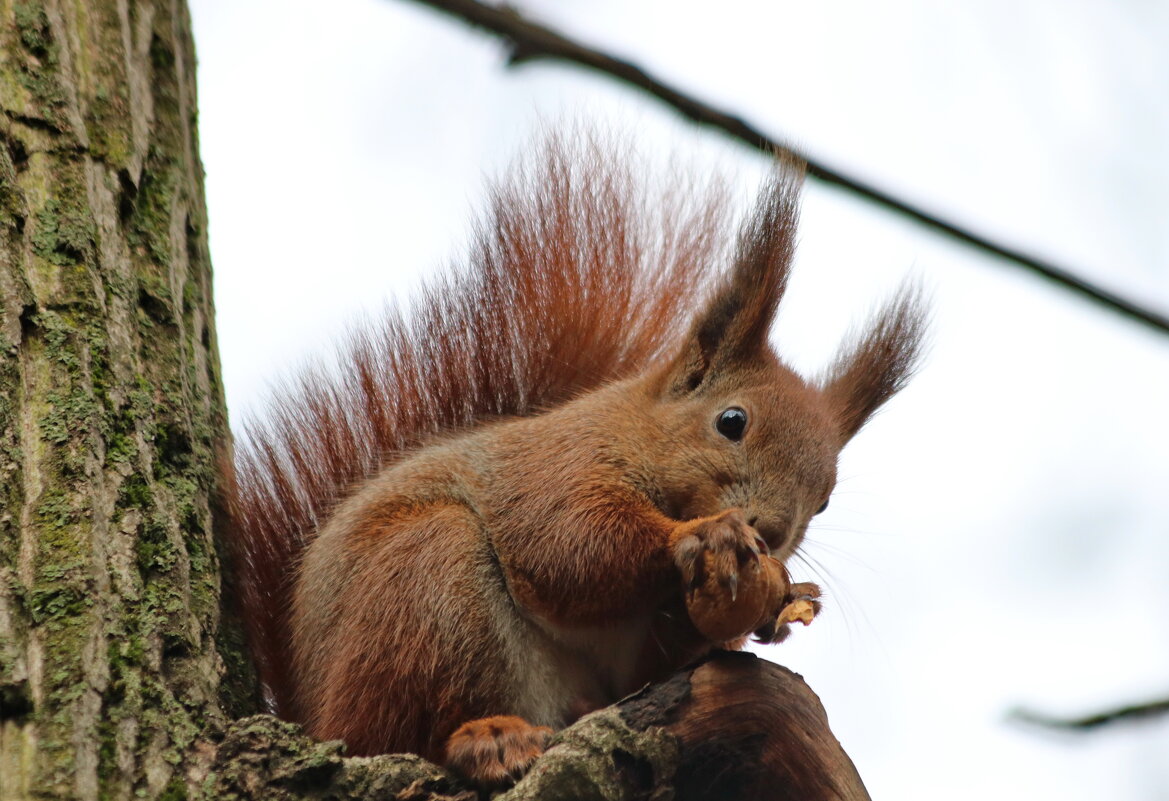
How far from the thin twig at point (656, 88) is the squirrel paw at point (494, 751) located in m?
0.98

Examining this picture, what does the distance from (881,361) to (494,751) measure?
1430mm

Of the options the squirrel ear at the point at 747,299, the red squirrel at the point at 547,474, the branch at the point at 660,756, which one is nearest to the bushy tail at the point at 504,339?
the red squirrel at the point at 547,474

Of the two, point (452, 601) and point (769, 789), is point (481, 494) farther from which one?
point (769, 789)

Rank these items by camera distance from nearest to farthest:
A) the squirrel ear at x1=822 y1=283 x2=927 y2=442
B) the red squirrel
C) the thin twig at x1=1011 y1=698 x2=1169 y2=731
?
1. the thin twig at x1=1011 y1=698 x2=1169 y2=731
2. the red squirrel
3. the squirrel ear at x1=822 y1=283 x2=927 y2=442

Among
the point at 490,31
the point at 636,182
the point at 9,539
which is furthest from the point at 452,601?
the point at 636,182

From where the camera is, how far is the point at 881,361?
2834mm

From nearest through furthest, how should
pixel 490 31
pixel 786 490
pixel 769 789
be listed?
pixel 490 31 < pixel 769 789 < pixel 786 490

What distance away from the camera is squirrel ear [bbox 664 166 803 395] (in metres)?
2.49

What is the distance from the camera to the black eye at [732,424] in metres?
2.47

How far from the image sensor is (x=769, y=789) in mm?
1751

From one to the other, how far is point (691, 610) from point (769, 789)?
0.40m

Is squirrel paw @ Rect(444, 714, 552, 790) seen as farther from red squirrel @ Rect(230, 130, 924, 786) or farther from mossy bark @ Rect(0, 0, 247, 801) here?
mossy bark @ Rect(0, 0, 247, 801)

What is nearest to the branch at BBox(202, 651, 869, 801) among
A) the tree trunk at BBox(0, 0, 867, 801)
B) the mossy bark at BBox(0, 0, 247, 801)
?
the tree trunk at BBox(0, 0, 867, 801)

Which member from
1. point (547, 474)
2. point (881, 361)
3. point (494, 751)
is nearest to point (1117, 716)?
point (494, 751)
